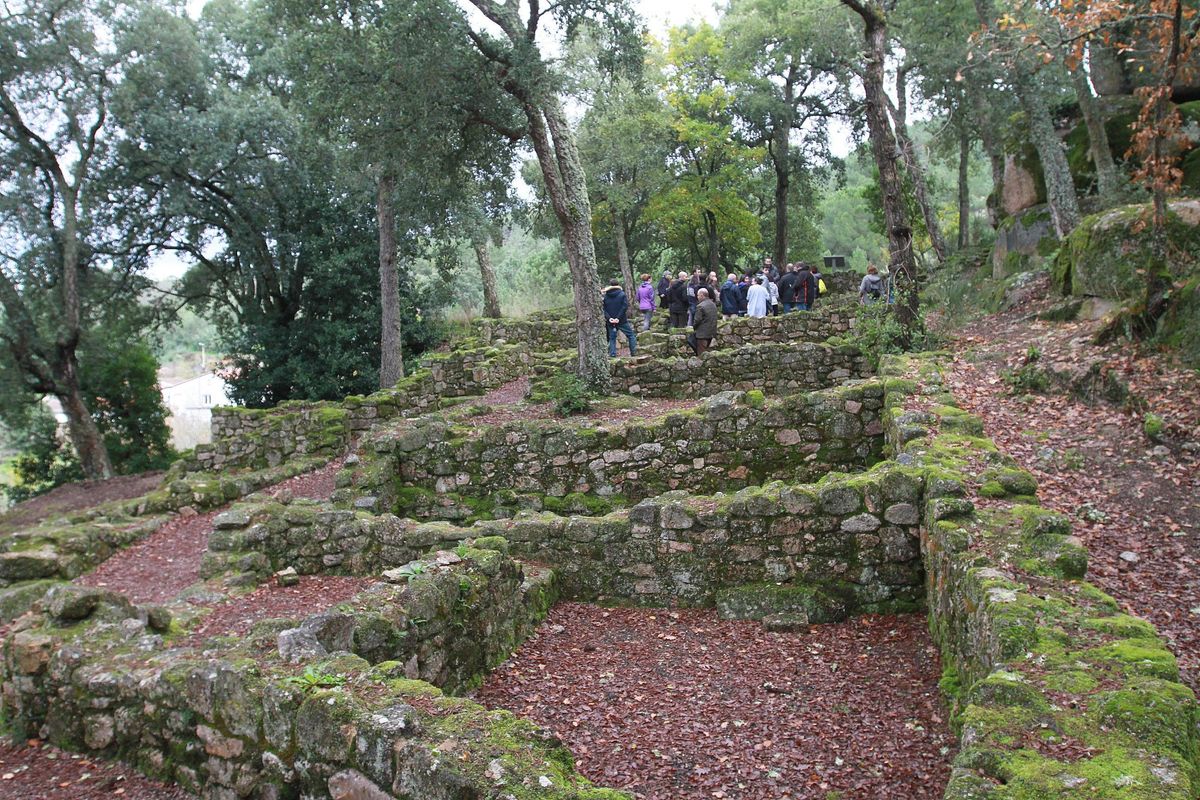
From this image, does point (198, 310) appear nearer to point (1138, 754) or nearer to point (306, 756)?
point (306, 756)

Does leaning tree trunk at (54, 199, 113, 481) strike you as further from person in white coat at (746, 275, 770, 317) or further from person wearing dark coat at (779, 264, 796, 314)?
person wearing dark coat at (779, 264, 796, 314)

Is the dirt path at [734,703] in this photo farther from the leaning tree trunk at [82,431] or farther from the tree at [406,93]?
the leaning tree trunk at [82,431]

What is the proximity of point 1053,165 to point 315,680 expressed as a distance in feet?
55.1

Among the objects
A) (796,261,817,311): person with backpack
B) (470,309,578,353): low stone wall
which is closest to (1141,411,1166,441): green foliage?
(796,261,817,311): person with backpack

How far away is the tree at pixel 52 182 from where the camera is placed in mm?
20984

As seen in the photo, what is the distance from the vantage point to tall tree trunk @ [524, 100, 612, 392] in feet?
45.8

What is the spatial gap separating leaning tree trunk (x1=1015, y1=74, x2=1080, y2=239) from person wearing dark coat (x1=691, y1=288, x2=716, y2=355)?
23.1ft

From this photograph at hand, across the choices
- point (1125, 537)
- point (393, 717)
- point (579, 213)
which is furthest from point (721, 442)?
point (393, 717)

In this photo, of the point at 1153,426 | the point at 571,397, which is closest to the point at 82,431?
the point at 571,397

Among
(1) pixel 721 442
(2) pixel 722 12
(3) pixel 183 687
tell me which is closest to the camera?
(3) pixel 183 687

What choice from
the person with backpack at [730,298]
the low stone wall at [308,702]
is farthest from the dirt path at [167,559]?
the person with backpack at [730,298]

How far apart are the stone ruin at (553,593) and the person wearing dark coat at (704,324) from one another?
3.56 metres

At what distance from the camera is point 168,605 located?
7652mm

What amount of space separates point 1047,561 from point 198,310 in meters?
29.8
